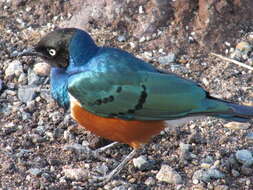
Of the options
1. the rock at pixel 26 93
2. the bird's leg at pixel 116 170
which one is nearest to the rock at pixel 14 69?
the rock at pixel 26 93

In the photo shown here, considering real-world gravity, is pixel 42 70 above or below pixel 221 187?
above

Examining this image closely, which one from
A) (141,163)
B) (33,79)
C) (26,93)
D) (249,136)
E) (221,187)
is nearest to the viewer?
(221,187)

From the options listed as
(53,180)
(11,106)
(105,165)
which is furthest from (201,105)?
(11,106)

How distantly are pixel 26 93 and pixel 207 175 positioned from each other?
2.10m

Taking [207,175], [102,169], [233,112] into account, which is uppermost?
[233,112]

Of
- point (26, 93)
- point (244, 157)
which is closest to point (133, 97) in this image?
point (244, 157)

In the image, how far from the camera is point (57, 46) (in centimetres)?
575

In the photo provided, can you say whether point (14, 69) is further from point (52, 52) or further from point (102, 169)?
point (102, 169)

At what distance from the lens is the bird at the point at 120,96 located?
559 cm

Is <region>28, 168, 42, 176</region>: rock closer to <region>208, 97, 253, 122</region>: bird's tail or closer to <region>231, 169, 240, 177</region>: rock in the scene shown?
<region>208, 97, 253, 122</region>: bird's tail

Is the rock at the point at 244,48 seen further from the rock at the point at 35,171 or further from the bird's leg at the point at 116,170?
the rock at the point at 35,171

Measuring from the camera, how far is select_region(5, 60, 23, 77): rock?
695cm

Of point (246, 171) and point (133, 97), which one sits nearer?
point (133, 97)

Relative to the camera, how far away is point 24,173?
5.67 metres
